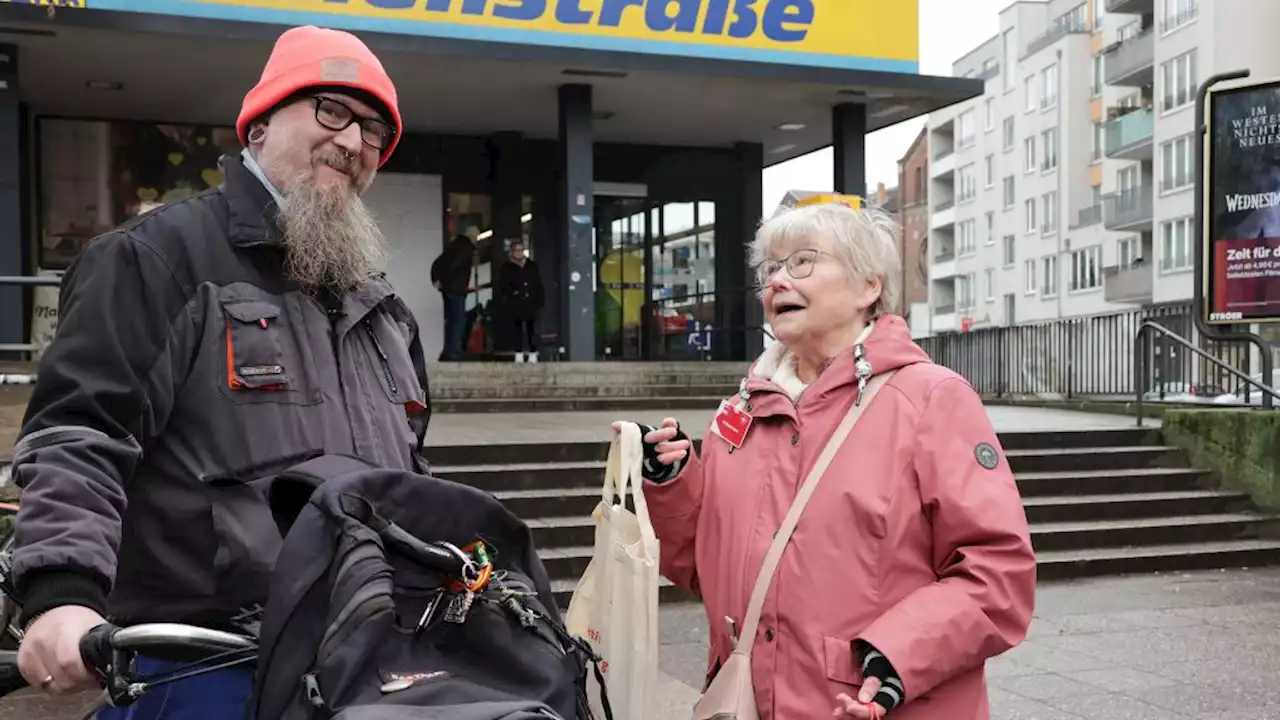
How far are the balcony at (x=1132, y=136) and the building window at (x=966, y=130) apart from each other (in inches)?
842

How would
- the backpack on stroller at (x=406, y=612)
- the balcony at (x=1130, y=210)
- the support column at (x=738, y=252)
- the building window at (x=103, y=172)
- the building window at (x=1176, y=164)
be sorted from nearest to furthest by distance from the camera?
the backpack on stroller at (x=406, y=612) < the building window at (x=103, y=172) < the support column at (x=738, y=252) < the building window at (x=1176, y=164) < the balcony at (x=1130, y=210)

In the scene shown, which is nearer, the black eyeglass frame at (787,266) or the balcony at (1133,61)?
the black eyeglass frame at (787,266)

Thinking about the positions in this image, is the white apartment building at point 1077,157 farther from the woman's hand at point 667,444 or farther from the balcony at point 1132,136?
the woman's hand at point 667,444

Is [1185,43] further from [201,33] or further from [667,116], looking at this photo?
[201,33]

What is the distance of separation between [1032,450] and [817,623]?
895 cm

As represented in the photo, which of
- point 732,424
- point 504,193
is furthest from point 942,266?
point 732,424

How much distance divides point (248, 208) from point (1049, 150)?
220 ft

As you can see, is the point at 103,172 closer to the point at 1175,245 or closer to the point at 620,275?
the point at 620,275

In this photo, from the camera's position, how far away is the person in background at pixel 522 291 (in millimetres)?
17047

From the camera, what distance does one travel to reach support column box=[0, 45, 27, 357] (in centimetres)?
1377

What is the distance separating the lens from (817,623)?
2.43m

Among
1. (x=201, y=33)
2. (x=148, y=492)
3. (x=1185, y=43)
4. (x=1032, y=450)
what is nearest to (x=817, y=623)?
(x=148, y=492)

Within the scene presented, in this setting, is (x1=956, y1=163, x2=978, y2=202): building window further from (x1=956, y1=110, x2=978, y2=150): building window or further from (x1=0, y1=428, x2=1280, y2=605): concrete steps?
(x1=0, y1=428, x2=1280, y2=605): concrete steps

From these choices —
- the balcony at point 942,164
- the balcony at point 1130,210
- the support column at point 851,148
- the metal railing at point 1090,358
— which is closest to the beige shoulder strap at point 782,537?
the metal railing at point 1090,358
